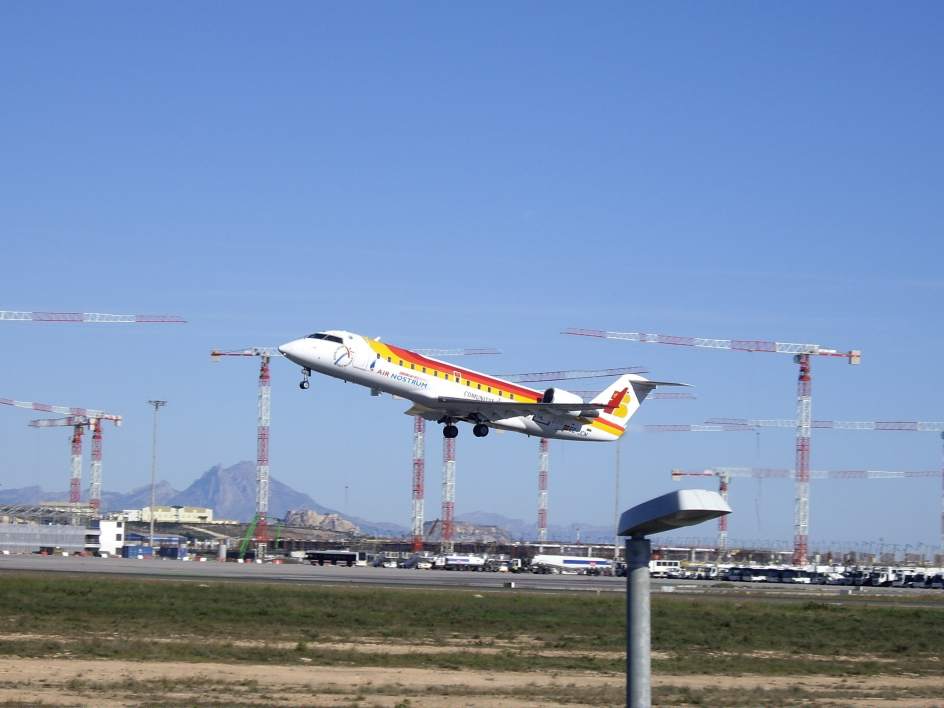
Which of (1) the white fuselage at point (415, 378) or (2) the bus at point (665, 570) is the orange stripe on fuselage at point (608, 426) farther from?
(2) the bus at point (665, 570)

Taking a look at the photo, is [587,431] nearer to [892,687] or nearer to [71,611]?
[71,611]

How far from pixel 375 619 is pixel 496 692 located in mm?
23336

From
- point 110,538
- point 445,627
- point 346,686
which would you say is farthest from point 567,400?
point 110,538

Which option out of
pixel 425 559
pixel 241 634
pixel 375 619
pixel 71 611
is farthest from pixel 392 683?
pixel 425 559

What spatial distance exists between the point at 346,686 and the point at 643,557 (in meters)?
23.2

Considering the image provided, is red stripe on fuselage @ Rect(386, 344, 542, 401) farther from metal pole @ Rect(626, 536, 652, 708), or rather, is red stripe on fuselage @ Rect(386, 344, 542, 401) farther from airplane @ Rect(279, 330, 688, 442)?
metal pole @ Rect(626, 536, 652, 708)

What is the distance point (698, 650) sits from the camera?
46.8m

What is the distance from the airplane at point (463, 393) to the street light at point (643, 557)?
54.2m

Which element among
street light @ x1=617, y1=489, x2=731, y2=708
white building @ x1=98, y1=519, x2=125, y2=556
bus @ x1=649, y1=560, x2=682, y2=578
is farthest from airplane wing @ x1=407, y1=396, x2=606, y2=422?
white building @ x1=98, y1=519, x2=125, y2=556

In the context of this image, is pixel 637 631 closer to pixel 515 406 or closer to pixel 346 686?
pixel 346 686

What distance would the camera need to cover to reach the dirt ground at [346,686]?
96.6ft

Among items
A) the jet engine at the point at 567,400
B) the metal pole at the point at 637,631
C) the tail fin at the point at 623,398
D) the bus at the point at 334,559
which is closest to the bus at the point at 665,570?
the bus at the point at 334,559

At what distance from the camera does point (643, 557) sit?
37.0 feet

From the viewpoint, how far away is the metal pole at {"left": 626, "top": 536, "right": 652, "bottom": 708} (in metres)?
10.8
